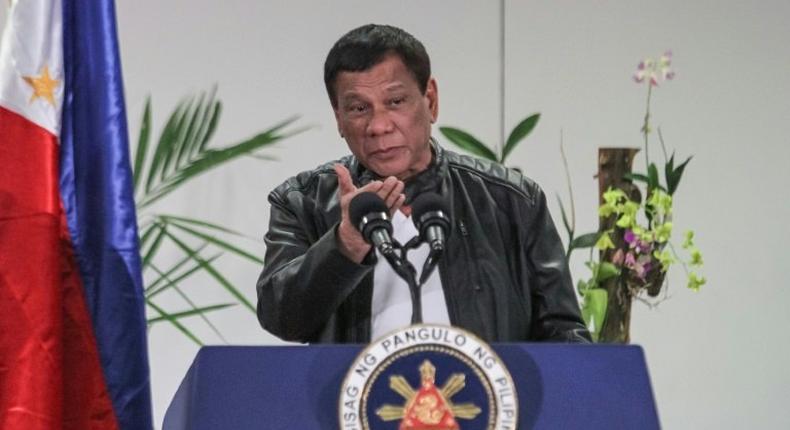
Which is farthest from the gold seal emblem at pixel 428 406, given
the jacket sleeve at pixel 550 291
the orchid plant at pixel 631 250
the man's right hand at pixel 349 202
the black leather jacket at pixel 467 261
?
the orchid plant at pixel 631 250

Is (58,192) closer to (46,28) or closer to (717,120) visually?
(46,28)

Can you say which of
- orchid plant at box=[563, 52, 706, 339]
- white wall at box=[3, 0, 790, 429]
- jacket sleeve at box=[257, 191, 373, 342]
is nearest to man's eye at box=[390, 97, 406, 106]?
jacket sleeve at box=[257, 191, 373, 342]

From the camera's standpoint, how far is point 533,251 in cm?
234

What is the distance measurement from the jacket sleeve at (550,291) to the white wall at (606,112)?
184cm

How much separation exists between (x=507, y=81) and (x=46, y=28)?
2.41 metres

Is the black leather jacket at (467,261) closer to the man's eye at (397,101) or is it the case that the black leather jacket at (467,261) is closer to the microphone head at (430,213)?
the man's eye at (397,101)

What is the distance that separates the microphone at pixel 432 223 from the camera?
5.75 feet

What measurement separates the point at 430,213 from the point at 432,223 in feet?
0.05

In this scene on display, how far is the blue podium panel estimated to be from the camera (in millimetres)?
1719

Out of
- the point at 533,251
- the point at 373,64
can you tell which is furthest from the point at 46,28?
the point at 533,251

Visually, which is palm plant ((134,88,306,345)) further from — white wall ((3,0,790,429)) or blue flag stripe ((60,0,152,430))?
blue flag stripe ((60,0,152,430))

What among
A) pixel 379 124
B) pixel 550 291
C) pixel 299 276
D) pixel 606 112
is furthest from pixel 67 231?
pixel 606 112

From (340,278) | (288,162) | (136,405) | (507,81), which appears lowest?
(136,405)

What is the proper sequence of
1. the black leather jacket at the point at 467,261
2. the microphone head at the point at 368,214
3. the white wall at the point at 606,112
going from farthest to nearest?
the white wall at the point at 606,112 → the black leather jacket at the point at 467,261 → the microphone head at the point at 368,214
